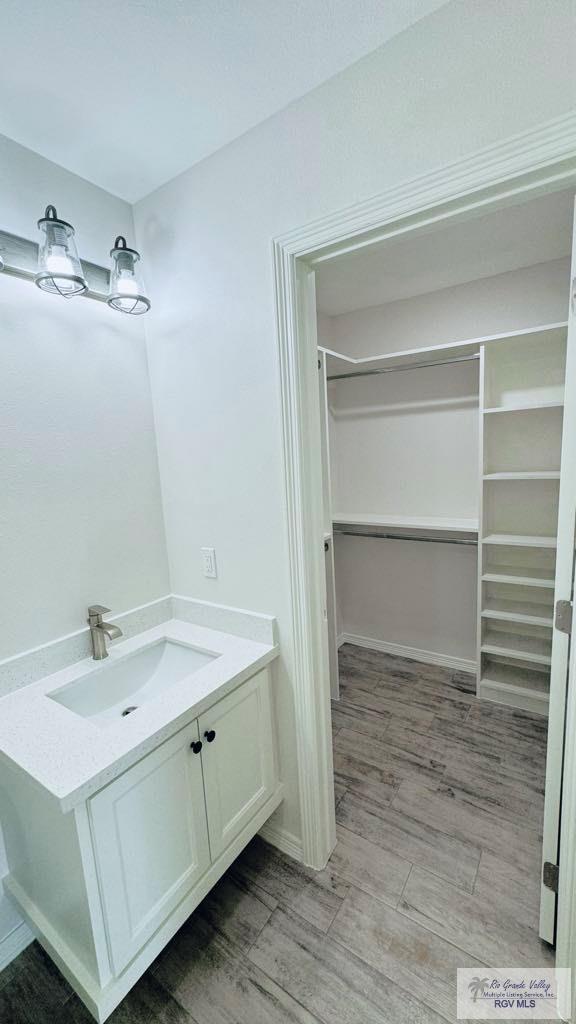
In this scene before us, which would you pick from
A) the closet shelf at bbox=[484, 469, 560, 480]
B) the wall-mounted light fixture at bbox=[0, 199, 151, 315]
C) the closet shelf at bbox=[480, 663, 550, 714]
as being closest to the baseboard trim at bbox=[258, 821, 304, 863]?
the closet shelf at bbox=[480, 663, 550, 714]

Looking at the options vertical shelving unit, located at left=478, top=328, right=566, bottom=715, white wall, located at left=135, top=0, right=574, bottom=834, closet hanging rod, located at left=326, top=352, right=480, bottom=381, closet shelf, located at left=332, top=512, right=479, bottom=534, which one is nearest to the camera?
white wall, located at left=135, top=0, right=574, bottom=834

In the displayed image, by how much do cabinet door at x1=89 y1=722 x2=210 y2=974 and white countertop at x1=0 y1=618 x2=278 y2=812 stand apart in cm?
7

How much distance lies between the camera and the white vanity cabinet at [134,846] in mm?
989

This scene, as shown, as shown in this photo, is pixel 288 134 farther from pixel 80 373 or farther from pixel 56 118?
pixel 80 373

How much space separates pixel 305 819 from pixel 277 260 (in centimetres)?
194

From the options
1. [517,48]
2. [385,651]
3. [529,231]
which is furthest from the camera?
[385,651]

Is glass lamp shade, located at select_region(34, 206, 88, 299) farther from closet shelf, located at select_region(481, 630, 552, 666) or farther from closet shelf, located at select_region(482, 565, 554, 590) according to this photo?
closet shelf, located at select_region(481, 630, 552, 666)

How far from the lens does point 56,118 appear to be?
1.20m

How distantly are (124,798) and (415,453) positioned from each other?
2448 millimetres

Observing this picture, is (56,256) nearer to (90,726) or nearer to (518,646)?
(90,726)

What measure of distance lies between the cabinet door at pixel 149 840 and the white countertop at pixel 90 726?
0.07 meters

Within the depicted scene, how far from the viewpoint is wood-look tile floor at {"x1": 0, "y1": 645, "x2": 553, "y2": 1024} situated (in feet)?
3.79

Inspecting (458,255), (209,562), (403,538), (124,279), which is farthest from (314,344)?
(403,538)

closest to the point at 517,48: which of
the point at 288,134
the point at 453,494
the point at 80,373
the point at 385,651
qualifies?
the point at 288,134
